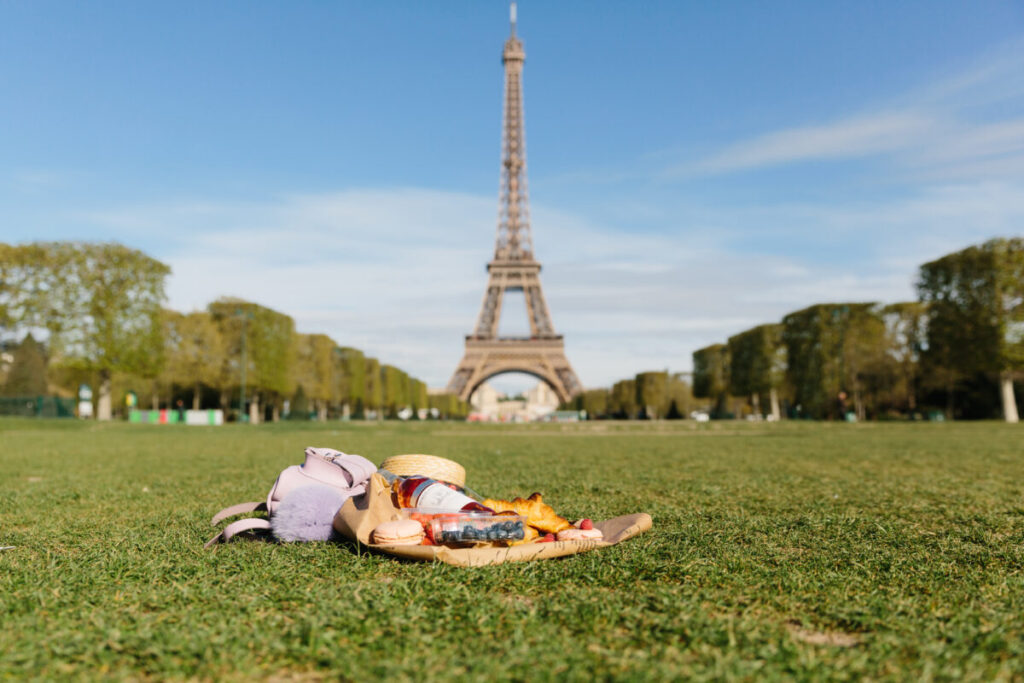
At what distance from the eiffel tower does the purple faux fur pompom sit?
5251 centimetres

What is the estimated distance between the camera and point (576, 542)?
12.9 feet

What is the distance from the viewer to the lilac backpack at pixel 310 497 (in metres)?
4.21

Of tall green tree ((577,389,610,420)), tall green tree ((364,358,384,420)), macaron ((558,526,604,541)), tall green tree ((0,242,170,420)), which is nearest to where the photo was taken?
macaron ((558,526,604,541))

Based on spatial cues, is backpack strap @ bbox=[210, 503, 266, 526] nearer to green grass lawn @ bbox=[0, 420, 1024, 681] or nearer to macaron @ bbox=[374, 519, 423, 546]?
green grass lawn @ bbox=[0, 420, 1024, 681]

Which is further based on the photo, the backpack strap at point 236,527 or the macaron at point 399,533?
the backpack strap at point 236,527

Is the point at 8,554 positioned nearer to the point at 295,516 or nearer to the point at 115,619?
the point at 295,516

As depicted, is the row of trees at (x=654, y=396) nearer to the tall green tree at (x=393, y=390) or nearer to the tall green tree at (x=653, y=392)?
the tall green tree at (x=653, y=392)

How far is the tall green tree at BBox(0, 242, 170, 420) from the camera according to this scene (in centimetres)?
3122

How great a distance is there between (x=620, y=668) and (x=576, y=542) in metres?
1.67

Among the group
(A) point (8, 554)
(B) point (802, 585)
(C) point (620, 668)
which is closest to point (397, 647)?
(C) point (620, 668)

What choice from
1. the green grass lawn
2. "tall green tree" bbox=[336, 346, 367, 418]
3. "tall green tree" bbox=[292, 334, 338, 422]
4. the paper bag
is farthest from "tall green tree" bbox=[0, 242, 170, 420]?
the paper bag

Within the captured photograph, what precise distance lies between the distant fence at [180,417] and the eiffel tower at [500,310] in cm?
2150

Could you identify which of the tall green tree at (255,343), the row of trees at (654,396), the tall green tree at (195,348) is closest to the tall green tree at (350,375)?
the tall green tree at (255,343)

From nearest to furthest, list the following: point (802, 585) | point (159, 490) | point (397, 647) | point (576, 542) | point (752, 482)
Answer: point (397, 647)
point (802, 585)
point (576, 542)
point (159, 490)
point (752, 482)
